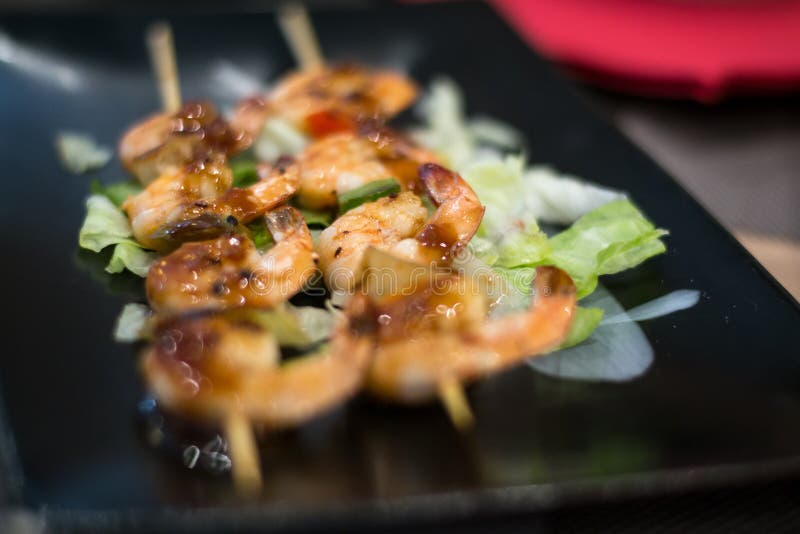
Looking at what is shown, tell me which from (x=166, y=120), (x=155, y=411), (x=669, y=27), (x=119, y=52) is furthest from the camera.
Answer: (x=669, y=27)

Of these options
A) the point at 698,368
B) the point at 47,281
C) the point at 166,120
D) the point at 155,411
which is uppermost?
the point at 166,120

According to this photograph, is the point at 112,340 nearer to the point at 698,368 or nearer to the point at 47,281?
the point at 47,281

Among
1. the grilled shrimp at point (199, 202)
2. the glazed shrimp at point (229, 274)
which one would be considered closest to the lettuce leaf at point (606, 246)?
the glazed shrimp at point (229, 274)

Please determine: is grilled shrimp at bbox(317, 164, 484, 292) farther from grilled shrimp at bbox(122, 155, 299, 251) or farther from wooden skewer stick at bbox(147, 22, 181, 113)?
wooden skewer stick at bbox(147, 22, 181, 113)

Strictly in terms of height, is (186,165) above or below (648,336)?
above

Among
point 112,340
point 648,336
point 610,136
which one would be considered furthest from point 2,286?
point 610,136

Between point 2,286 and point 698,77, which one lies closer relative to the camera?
point 2,286

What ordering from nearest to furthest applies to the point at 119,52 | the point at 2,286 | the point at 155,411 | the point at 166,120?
the point at 155,411 < the point at 2,286 < the point at 166,120 < the point at 119,52

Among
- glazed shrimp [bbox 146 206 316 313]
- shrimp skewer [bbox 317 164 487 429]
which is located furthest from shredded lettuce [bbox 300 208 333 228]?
glazed shrimp [bbox 146 206 316 313]
